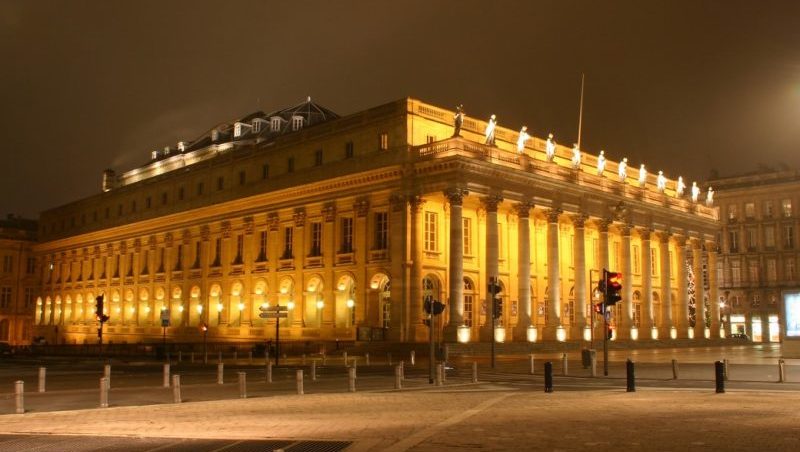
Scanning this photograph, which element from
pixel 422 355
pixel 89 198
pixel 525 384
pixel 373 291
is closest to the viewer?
pixel 525 384

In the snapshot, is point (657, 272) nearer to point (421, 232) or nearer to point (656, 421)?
point (421, 232)

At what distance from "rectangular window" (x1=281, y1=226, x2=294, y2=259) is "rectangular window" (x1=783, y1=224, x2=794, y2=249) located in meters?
57.1

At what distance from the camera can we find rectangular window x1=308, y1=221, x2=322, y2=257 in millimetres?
57781

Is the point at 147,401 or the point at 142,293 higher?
the point at 142,293

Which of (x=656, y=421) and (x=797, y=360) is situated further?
(x=797, y=360)

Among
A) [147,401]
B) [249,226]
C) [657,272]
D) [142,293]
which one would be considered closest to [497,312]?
[147,401]

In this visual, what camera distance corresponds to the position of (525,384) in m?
25.4

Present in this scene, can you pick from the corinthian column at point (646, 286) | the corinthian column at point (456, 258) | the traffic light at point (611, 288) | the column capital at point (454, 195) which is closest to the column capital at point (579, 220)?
the corinthian column at point (646, 286)

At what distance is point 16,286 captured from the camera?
101 m

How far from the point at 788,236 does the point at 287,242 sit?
57770mm

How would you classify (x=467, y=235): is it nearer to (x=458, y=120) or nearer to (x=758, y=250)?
(x=458, y=120)

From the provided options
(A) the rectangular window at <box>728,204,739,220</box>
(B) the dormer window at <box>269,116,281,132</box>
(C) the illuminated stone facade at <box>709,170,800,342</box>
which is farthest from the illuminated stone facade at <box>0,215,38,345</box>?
(A) the rectangular window at <box>728,204,739,220</box>

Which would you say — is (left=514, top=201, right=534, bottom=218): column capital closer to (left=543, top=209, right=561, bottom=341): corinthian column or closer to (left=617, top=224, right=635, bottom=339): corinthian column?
(left=543, top=209, right=561, bottom=341): corinthian column

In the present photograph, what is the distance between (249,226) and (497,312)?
32912 millimetres
